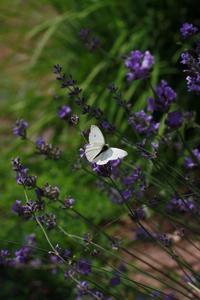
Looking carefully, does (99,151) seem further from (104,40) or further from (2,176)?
(104,40)

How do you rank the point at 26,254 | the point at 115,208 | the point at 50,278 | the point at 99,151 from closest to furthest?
the point at 99,151
the point at 26,254
the point at 50,278
the point at 115,208

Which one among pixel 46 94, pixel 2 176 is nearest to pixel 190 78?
pixel 2 176

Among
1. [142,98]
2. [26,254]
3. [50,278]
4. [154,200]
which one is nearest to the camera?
[154,200]

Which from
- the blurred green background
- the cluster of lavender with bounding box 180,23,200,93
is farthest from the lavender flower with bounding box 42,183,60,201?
the blurred green background

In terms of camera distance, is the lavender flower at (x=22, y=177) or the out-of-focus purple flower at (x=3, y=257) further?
the out-of-focus purple flower at (x=3, y=257)

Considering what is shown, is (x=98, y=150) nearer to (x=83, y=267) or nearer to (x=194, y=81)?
(x=194, y=81)

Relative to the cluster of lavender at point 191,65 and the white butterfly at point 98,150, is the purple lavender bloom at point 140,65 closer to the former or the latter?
the cluster of lavender at point 191,65

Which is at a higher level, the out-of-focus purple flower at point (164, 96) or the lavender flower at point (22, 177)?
the out-of-focus purple flower at point (164, 96)

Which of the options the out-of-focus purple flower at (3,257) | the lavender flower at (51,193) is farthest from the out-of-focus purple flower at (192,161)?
the out-of-focus purple flower at (3,257)
